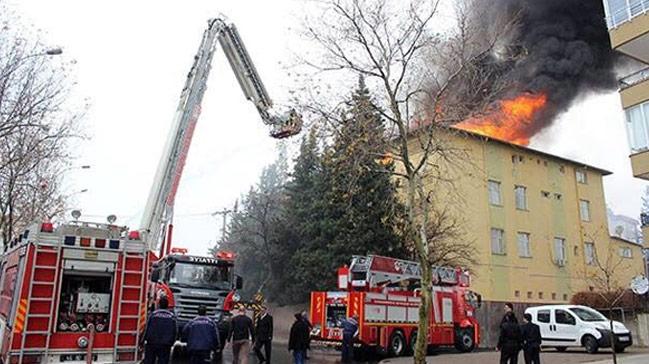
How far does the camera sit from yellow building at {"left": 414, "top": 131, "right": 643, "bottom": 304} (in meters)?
30.6

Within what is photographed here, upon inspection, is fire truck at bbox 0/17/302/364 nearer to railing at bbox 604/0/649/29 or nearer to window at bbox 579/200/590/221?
railing at bbox 604/0/649/29

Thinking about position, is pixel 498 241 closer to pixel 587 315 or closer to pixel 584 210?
pixel 584 210

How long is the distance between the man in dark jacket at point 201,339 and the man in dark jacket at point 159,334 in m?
0.42

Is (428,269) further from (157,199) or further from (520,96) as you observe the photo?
(520,96)

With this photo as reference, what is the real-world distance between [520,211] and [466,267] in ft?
21.8

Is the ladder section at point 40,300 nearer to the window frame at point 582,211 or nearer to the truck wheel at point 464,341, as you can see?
the truck wheel at point 464,341

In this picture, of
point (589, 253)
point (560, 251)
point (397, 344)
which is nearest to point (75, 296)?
point (397, 344)

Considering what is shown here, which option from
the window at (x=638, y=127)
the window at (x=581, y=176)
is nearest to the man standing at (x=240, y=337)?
the window at (x=638, y=127)

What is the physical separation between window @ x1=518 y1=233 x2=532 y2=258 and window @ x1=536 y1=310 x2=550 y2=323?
439 inches

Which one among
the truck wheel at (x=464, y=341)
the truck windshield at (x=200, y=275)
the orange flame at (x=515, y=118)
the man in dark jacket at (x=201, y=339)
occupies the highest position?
the orange flame at (x=515, y=118)

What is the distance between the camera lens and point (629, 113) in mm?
16547

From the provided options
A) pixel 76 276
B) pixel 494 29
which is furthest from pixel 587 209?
pixel 76 276

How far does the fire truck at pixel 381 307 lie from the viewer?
17.8m

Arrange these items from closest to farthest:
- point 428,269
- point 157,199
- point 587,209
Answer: point 428,269 → point 157,199 → point 587,209
